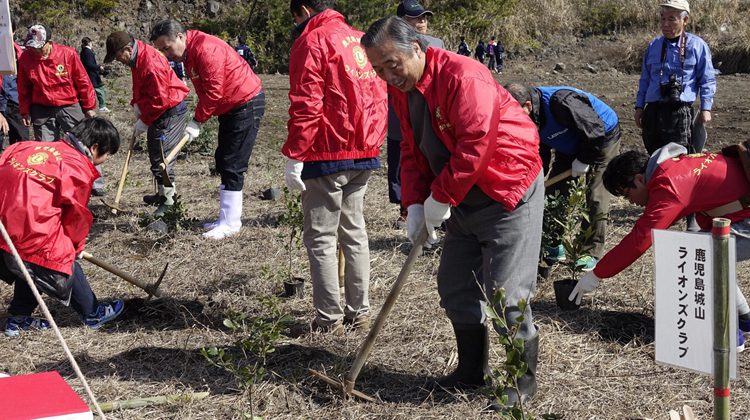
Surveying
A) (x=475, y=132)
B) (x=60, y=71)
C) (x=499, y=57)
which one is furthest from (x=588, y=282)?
(x=499, y=57)

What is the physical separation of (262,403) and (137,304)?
1553 mm

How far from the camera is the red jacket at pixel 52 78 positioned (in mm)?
7742

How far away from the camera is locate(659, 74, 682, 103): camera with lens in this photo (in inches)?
245

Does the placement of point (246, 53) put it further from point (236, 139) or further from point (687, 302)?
point (687, 302)

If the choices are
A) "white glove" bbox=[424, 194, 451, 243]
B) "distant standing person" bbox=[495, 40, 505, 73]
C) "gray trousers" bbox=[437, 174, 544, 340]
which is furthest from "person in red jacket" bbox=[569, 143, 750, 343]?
"distant standing person" bbox=[495, 40, 505, 73]

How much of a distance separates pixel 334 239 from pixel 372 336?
2.95ft

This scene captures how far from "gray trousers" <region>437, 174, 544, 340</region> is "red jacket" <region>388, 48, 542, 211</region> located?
0.27 ft

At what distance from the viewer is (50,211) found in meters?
4.31

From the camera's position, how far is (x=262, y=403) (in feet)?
12.3

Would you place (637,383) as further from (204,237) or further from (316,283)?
(204,237)

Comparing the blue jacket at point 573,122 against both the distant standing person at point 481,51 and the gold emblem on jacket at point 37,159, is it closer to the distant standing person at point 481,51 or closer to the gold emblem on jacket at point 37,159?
the gold emblem on jacket at point 37,159

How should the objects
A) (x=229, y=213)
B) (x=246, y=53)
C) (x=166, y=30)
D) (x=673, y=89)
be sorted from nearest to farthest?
(x=166, y=30) < (x=673, y=89) < (x=229, y=213) < (x=246, y=53)

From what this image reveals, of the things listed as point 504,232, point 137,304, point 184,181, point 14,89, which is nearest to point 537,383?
point 504,232

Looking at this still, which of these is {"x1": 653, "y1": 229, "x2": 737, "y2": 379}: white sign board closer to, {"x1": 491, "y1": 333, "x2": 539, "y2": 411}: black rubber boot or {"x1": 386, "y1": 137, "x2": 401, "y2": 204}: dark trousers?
{"x1": 491, "y1": 333, "x2": 539, "y2": 411}: black rubber boot
